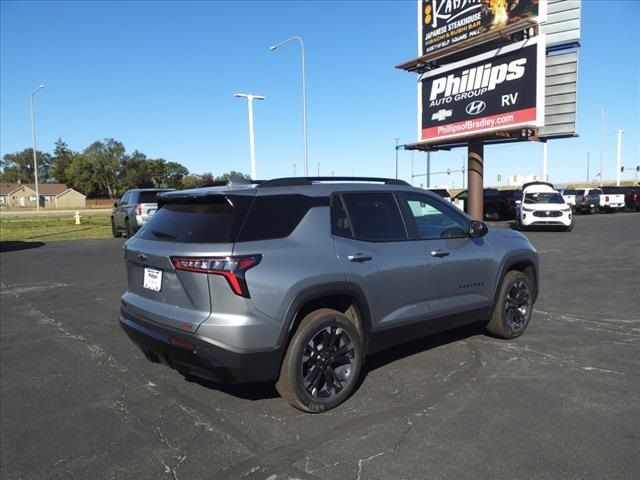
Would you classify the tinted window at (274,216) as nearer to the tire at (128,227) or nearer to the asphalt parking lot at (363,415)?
the asphalt parking lot at (363,415)

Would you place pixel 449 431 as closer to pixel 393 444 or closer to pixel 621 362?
pixel 393 444

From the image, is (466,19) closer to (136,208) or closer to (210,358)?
(136,208)

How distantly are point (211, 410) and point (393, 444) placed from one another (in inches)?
56.5

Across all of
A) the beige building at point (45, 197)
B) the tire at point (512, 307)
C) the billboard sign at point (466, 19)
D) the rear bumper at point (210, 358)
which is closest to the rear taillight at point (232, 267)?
the rear bumper at point (210, 358)

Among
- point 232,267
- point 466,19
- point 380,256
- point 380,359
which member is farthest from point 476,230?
point 466,19

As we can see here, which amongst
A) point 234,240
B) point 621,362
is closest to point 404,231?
point 234,240

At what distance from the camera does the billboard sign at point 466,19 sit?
729 inches

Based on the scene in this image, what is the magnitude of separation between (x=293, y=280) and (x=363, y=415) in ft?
3.81

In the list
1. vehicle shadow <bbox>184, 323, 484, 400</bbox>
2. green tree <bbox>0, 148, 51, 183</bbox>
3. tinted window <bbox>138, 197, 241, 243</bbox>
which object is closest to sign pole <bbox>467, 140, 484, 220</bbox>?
vehicle shadow <bbox>184, 323, 484, 400</bbox>

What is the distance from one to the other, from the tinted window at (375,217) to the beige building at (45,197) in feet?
324

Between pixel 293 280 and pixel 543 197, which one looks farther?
pixel 543 197

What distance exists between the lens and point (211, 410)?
3857mm

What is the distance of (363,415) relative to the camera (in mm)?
3736

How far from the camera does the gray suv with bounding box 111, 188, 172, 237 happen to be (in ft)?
53.6
